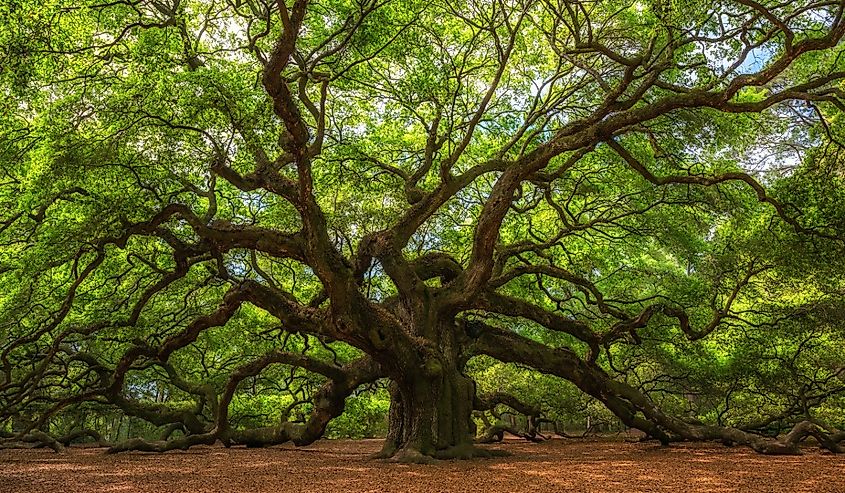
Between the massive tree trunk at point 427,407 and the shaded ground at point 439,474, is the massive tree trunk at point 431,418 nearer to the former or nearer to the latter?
the massive tree trunk at point 427,407

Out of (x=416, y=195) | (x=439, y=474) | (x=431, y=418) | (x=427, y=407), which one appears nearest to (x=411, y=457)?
(x=431, y=418)

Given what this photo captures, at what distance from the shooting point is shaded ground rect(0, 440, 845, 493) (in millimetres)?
6234

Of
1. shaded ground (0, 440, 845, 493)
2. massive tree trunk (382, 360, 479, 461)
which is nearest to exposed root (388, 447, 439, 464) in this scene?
massive tree trunk (382, 360, 479, 461)

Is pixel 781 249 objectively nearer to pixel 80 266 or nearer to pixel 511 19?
pixel 511 19

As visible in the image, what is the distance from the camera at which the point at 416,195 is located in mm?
10797

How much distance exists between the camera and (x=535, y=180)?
10.7 meters

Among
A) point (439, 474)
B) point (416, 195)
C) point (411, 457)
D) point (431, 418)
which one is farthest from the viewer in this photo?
point (416, 195)

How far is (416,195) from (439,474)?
198 inches

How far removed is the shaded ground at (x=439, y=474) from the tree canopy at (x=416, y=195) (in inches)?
43.3

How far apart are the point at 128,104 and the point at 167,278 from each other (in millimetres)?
2848

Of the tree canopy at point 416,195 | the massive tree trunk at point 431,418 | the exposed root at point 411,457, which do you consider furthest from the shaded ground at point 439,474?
the tree canopy at point 416,195

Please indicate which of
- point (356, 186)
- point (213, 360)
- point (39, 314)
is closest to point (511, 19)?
point (356, 186)

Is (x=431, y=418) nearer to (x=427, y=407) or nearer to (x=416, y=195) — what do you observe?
(x=427, y=407)

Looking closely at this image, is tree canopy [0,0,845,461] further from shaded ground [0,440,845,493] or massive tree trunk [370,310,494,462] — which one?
shaded ground [0,440,845,493]
